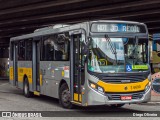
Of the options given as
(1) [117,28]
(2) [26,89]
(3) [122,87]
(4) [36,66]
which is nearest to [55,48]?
(4) [36,66]

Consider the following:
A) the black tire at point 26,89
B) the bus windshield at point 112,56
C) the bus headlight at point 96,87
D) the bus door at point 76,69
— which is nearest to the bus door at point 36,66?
the black tire at point 26,89

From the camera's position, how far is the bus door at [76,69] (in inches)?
478

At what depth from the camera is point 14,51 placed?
19891 millimetres

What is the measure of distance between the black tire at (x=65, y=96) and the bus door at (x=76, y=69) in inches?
21.1

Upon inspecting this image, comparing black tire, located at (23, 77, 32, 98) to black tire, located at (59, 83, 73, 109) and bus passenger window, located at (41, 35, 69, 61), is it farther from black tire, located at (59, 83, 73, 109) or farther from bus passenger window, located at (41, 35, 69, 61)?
black tire, located at (59, 83, 73, 109)

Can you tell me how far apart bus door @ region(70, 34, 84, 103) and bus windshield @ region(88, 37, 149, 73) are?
62cm

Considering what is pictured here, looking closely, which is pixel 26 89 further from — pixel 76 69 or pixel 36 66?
pixel 76 69

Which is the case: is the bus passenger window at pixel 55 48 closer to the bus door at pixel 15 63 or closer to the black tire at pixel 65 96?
the black tire at pixel 65 96

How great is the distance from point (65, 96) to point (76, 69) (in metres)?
1.29

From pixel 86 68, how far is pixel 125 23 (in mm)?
→ 2010

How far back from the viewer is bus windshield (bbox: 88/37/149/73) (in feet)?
38.2

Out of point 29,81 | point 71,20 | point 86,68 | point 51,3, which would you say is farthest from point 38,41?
point 71,20

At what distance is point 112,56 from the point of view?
11680 mm

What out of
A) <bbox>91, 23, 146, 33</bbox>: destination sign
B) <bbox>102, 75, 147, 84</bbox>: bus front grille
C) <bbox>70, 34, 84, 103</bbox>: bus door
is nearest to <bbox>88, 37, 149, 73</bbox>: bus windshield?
<bbox>102, 75, 147, 84</bbox>: bus front grille
